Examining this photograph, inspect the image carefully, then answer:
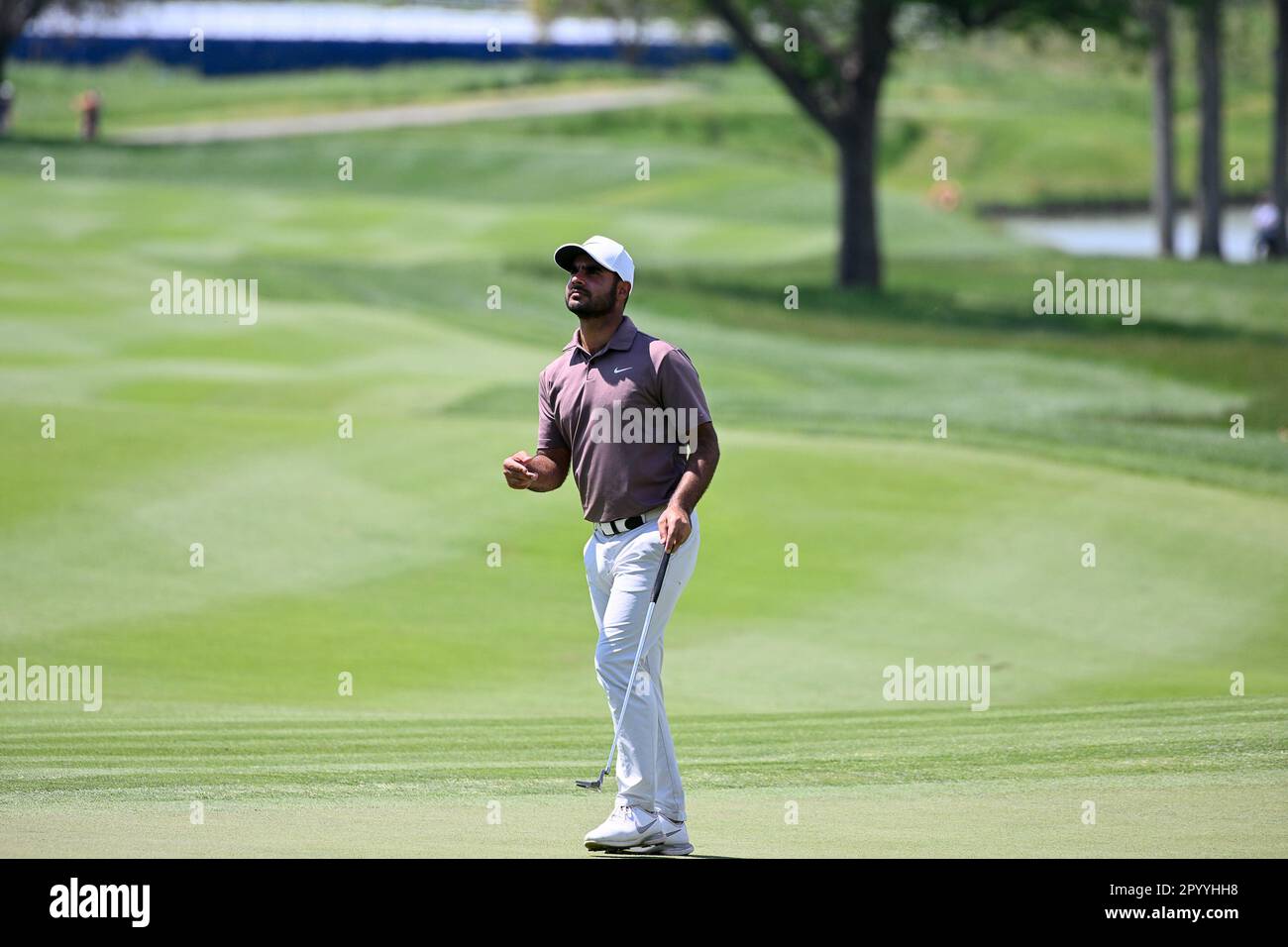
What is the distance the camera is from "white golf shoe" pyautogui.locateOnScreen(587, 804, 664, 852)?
6.96 metres

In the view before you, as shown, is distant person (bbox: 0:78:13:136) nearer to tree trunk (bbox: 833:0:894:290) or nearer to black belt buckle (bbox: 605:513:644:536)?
tree trunk (bbox: 833:0:894:290)

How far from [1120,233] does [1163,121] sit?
1476 cm

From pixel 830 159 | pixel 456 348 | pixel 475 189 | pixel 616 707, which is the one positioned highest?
Answer: pixel 830 159

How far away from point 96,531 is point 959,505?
6847mm

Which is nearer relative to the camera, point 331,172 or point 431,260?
point 431,260

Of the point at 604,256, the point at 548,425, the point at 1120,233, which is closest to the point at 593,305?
the point at 604,256

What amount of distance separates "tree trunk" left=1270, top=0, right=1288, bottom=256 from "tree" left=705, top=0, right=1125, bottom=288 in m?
10.4

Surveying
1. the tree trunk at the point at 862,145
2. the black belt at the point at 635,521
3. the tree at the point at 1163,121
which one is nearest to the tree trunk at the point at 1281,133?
the tree at the point at 1163,121

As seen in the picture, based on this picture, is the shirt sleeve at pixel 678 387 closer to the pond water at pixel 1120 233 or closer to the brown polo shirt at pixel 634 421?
the brown polo shirt at pixel 634 421

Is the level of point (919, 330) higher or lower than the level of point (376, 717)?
higher

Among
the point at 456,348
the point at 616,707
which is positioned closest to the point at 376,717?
the point at 616,707

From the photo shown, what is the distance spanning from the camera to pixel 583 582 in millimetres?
13734
